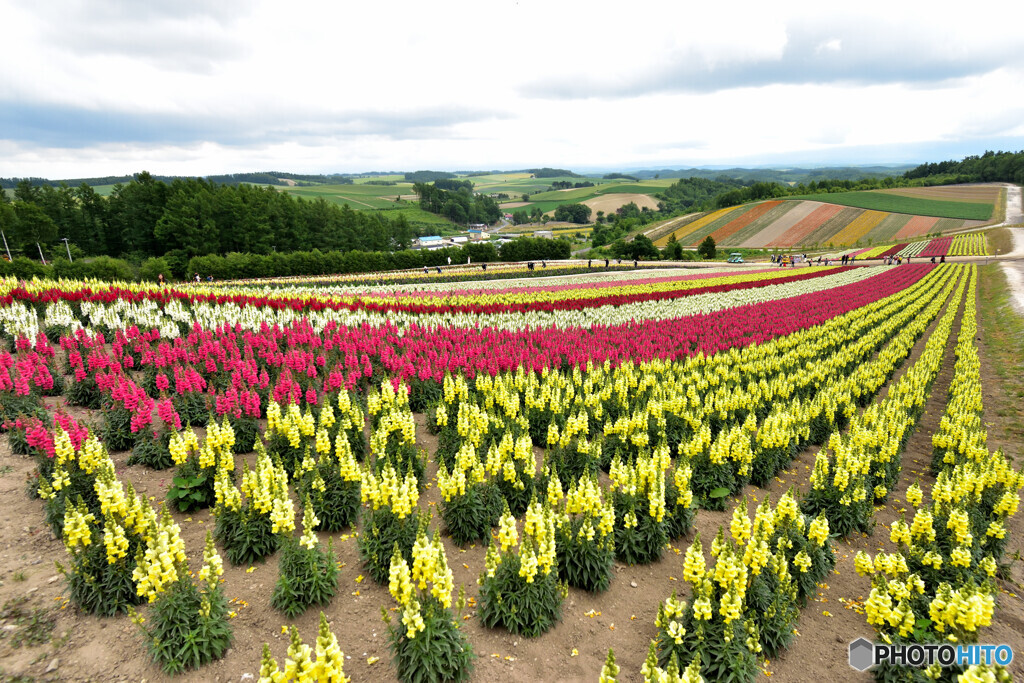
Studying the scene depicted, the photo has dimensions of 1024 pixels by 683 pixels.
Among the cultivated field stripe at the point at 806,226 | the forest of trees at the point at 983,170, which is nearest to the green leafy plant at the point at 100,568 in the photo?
the cultivated field stripe at the point at 806,226

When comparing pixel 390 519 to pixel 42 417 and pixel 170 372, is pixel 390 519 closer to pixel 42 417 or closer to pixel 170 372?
pixel 42 417

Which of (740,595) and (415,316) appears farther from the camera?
(415,316)

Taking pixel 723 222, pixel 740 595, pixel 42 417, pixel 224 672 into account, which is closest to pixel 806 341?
pixel 740 595

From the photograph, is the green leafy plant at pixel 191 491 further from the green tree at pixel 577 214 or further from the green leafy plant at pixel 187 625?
the green tree at pixel 577 214

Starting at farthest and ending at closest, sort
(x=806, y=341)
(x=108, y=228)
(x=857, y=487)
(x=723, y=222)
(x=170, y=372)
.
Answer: (x=723, y=222) < (x=108, y=228) < (x=806, y=341) < (x=170, y=372) < (x=857, y=487)

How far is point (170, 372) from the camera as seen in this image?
11734 millimetres

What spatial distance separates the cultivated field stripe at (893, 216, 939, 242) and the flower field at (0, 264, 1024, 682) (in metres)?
93.3

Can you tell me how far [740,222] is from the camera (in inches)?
4313

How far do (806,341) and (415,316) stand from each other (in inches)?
622

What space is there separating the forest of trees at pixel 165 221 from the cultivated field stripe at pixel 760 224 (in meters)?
73.4

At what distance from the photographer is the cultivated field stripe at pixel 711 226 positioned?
103 metres

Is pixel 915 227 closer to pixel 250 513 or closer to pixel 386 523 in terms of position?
pixel 386 523

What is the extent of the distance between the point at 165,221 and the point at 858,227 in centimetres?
11666

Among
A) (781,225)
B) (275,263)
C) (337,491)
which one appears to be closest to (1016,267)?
(781,225)
